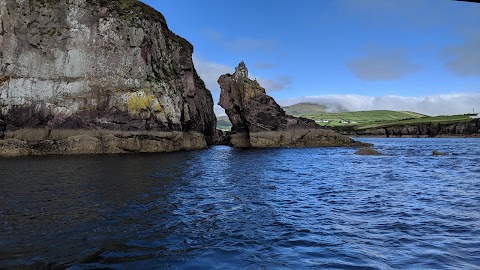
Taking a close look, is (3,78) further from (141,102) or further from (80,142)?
(141,102)

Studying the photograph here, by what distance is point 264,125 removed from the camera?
83938 millimetres

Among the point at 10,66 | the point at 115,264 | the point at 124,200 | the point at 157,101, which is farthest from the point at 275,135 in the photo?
the point at 115,264

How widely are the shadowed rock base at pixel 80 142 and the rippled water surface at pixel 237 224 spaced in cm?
2908

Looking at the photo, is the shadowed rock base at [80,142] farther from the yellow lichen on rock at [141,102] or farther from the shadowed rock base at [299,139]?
the shadowed rock base at [299,139]

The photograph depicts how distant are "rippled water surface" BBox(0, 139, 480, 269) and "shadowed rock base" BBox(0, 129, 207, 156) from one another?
29079mm

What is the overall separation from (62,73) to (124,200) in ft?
155

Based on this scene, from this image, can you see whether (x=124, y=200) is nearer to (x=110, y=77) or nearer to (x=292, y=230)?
(x=292, y=230)

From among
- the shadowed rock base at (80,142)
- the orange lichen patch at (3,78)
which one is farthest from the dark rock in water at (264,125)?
the orange lichen patch at (3,78)

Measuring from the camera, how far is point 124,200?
1867cm

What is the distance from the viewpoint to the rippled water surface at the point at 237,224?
997 centimetres

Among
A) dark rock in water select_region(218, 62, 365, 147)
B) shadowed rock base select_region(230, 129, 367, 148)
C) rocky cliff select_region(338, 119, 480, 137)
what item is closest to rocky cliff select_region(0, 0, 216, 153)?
shadowed rock base select_region(230, 129, 367, 148)

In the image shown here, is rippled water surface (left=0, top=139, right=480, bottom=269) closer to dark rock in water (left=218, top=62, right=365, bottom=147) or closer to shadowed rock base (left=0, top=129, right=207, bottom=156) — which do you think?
shadowed rock base (left=0, top=129, right=207, bottom=156)

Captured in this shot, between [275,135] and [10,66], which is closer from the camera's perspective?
[10,66]

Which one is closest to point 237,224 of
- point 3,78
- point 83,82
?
point 83,82
